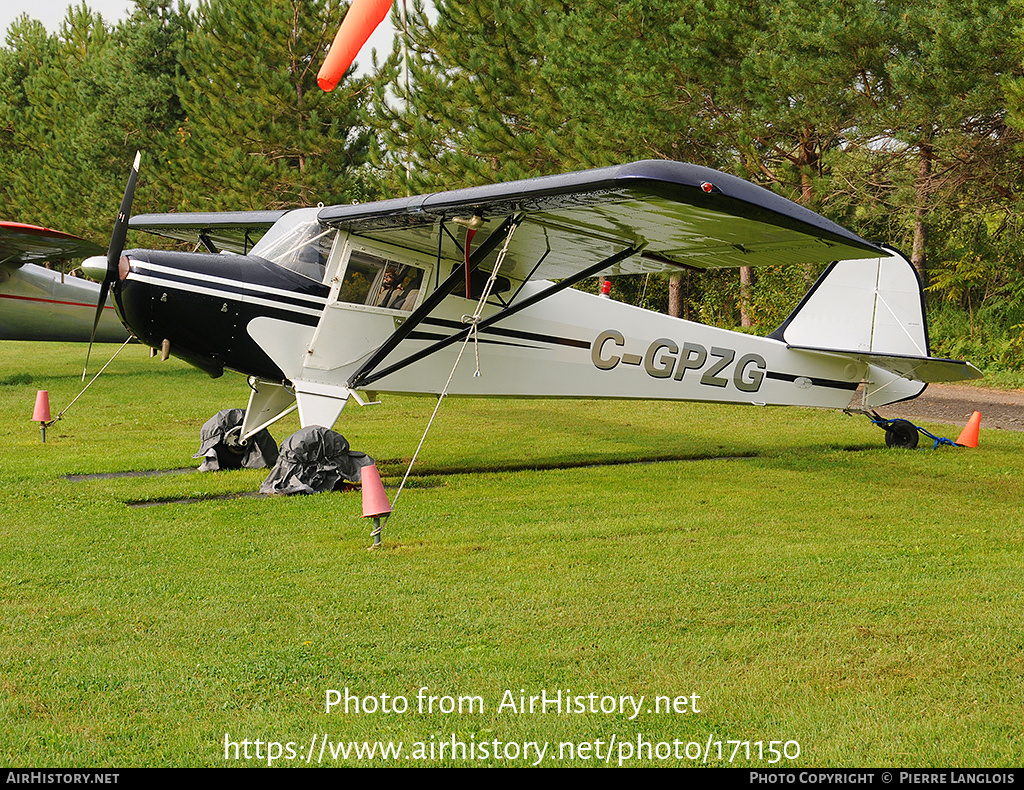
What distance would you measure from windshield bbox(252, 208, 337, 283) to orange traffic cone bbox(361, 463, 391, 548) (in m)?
3.31

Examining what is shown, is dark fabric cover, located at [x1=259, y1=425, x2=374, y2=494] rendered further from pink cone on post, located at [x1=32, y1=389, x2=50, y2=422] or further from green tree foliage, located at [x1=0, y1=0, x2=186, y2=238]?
green tree foliage, located at [x1=0, y1=0, x2=186, y2=238]

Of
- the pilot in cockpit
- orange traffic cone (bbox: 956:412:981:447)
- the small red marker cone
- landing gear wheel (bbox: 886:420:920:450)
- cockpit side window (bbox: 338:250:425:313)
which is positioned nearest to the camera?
cockpit side window (bbox: 338:250:425:313)

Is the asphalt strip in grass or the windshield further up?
the windshield

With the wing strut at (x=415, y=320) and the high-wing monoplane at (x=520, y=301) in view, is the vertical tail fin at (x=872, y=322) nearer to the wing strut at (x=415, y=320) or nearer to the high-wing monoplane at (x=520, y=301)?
the high-wing monoplane at (x=520, y=301)

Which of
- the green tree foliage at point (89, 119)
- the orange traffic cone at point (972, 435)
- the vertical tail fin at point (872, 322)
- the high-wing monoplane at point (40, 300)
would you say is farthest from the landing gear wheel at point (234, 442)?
the green tree foliage at point (89, 119)

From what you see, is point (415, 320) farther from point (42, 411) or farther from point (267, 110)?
point (267, 110)

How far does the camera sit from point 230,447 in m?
10.0

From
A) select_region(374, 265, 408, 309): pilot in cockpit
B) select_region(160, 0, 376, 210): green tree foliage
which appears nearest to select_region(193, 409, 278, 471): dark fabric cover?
select_region(374, 265, 408, 309): pilot in cockpit

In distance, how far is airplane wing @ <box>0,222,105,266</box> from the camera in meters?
17.3

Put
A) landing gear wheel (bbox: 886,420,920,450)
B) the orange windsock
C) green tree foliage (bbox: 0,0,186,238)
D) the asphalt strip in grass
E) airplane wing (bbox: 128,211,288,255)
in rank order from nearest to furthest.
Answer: the asphalt strip in grass
airplane wing (bbox: 128,211,288,255)
landing gear wheel (bbox: 886,420,920,450)
the orange windsock
green tree foliage (bbox: 0,0,186,238)

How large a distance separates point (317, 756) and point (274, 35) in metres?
33.7

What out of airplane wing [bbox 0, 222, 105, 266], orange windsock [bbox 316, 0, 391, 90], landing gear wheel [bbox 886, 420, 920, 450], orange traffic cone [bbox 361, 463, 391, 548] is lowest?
orange traffic cone [bbox 361, 463, 391, 548]

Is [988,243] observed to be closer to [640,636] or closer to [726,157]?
[726,157]

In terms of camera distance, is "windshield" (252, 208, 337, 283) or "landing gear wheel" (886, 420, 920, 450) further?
"landing gear wheel" (886, 420, 920, 450)
